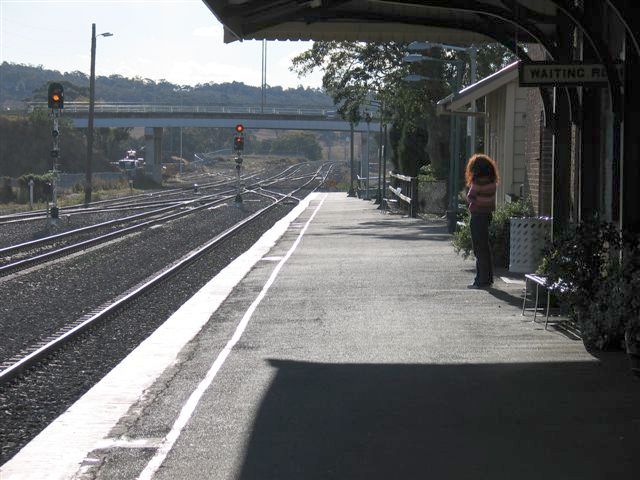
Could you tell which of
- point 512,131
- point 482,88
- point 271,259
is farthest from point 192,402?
point 482,88

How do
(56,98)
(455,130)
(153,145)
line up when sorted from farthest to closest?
(153,145) → (56,98) → (455,130)

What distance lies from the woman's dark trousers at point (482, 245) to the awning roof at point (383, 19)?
213 centimetres

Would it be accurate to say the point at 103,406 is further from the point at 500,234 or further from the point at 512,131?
the point at 512,131

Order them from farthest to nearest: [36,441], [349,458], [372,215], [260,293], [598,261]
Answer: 1. [372,215]
2. [260,293]
3. [598,261]
4. [36,441]
5. [349,458]

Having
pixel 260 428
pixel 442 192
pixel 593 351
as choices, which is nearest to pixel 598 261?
pixel 593 351

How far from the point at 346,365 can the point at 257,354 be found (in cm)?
87

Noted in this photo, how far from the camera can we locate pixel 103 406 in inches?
315

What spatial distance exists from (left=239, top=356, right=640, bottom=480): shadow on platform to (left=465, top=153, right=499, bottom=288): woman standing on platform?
5.18m

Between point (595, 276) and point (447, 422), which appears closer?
point (447, 422)

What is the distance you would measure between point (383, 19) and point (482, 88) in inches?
328

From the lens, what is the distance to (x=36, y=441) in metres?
7.03

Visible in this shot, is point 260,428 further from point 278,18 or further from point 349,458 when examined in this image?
point 278,18

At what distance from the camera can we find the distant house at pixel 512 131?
16.6 metres

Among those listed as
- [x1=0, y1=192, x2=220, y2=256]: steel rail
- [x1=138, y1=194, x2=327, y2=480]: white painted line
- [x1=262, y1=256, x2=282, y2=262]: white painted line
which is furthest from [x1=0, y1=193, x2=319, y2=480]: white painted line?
[x1=0, y1=192, x2=220, y2=256]: steel rail
